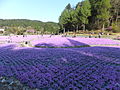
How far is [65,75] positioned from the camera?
614cm

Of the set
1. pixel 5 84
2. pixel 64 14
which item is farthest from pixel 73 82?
pixel 64 14

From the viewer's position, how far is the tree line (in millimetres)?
63688

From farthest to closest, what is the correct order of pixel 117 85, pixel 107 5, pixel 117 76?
pixel 107 5 → pixel 117 76 → pixel 117 85

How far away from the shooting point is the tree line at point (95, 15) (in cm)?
6369

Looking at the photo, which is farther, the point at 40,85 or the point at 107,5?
the point at 107,5

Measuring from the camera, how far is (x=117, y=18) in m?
79.2

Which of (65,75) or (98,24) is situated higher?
(98,24)

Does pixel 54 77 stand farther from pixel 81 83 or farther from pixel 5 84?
pixel 5 84

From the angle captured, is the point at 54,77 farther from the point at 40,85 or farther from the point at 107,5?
the point at 107,5

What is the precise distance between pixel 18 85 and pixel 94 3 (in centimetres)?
7327

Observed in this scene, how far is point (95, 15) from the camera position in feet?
242

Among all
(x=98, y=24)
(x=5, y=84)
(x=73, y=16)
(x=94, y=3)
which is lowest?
(x=5, y=84)

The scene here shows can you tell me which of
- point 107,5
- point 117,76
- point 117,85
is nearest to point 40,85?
point 117,85

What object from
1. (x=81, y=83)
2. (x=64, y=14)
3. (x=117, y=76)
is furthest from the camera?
(x=64, y=14)
